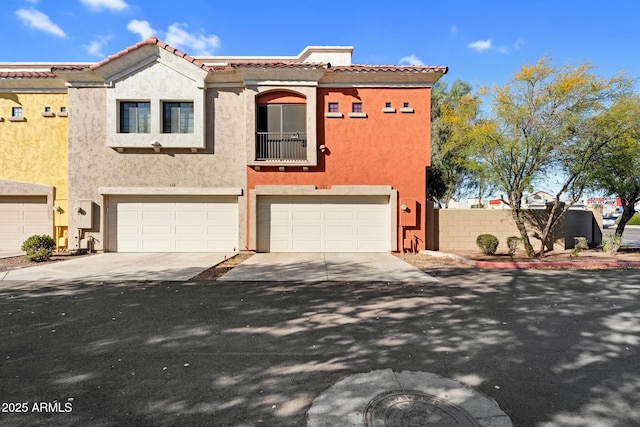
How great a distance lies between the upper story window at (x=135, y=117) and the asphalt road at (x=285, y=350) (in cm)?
830

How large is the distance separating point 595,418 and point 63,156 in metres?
17.9

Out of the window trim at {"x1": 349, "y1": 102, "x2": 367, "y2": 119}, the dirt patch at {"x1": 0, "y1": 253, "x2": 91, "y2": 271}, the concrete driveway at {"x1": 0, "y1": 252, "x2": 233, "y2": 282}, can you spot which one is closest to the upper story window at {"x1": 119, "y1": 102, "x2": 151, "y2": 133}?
the concrete driveway at {"x1": 0, "y1": 252, "x2": 233, "y2": 282}

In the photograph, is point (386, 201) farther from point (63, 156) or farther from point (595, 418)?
point (63, 156)

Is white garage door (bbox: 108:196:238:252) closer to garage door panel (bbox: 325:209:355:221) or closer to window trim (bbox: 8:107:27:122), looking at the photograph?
garage door panel (bbox: 325:209:355:221)

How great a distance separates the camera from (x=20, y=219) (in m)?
14.0

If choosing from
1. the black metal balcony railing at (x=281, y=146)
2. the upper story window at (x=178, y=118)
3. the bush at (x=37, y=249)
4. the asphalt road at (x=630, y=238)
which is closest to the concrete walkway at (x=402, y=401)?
the black metal balcony railing at (x=281, y=146)

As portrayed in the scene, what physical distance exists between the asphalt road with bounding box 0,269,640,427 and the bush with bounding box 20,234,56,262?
471cm

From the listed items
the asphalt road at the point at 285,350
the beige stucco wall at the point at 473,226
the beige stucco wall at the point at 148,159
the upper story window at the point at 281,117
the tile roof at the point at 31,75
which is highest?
the tile roof at the point at 31,75

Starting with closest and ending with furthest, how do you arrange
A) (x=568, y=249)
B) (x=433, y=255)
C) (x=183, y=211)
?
(x=433, y=255) → (x=183, y=211) → (x=568, y=249)

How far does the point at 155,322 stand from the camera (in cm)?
528

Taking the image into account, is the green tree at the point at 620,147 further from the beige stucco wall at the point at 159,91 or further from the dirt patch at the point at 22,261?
the dirt patch at the point at 22,261

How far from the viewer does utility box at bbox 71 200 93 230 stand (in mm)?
13047

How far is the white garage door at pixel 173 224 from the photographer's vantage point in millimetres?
13586

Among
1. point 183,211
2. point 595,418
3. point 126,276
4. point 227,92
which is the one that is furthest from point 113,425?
point 227,92
